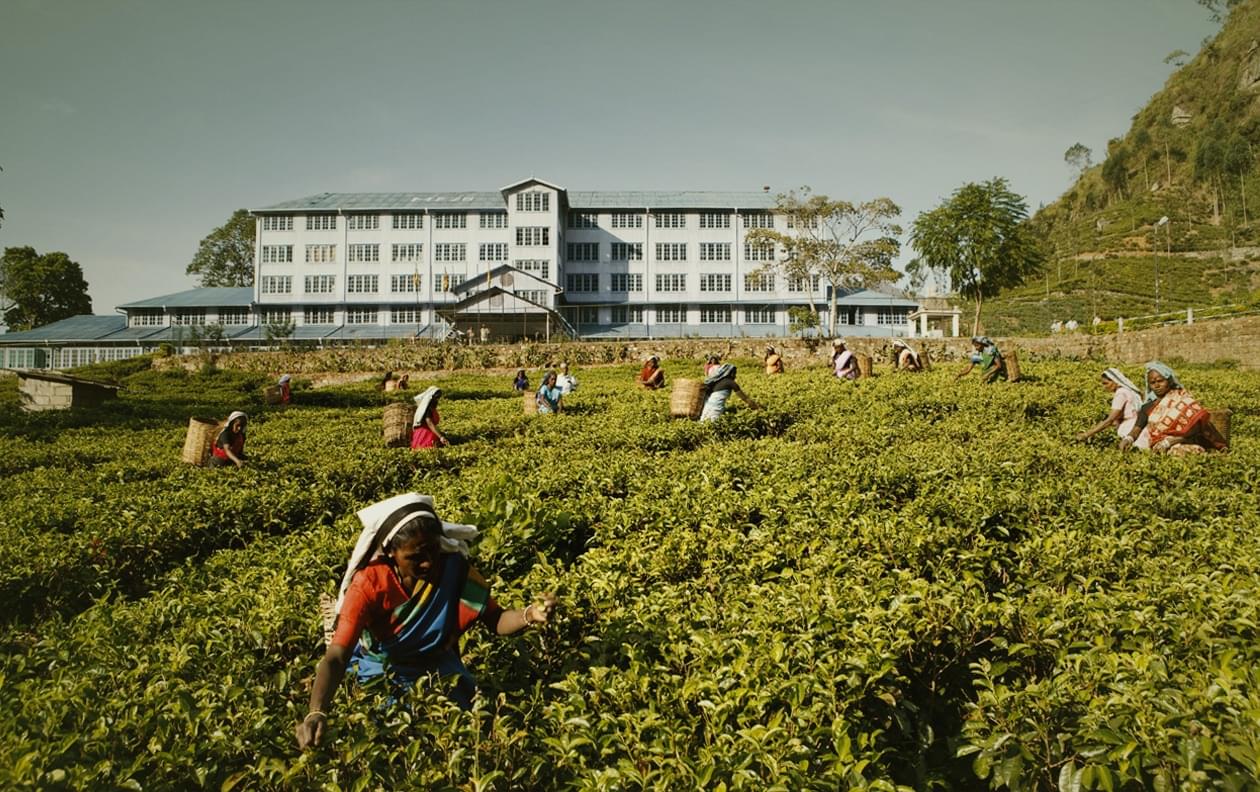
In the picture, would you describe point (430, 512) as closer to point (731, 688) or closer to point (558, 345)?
point (731, 688)

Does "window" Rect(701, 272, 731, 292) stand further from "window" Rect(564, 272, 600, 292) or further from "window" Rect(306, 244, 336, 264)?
"window" Rect(306, 244, 336, 264)

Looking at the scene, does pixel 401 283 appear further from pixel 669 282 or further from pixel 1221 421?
pixel 1221 421

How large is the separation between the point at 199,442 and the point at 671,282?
148 ft

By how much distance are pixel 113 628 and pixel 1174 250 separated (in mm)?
98375

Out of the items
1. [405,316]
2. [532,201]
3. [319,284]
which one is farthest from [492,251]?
[319,284]

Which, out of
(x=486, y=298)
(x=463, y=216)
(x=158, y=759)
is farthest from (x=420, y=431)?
(x=463, y=216)

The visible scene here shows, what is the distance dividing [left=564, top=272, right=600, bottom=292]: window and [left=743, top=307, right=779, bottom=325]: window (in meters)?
11.3

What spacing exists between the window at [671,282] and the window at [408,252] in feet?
56.7

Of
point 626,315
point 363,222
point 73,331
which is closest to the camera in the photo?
point 73,331

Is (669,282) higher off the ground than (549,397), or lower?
higher

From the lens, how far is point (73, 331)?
51531 millimetres

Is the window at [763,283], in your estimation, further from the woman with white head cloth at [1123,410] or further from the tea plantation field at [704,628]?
the tea plantation field at [704,628]

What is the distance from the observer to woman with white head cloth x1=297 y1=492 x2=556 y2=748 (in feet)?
11.8

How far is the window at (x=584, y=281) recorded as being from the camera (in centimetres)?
5481
